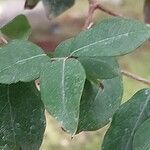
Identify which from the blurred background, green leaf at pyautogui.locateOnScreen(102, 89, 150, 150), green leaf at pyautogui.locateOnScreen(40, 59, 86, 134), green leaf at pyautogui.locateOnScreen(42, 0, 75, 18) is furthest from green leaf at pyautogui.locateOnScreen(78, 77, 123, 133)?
the blurred background

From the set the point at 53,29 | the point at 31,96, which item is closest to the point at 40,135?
the point at 31,96

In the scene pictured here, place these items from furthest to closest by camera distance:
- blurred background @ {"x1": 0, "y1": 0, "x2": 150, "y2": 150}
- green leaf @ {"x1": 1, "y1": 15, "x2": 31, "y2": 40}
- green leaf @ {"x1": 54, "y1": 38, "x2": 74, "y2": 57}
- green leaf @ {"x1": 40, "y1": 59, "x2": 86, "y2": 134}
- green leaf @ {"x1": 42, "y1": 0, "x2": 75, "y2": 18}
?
blurred background @ {"x1": 0, "y1": 0, "x2": 150, "y2": 150} < green leaf @ {"x1": 42, "y1": 0, "x2": 75, "y2": 18} < green leaf @ {"x1": 1, "y1": 15, "x2": 31, "y2": 40} < green leaf @ {"x1": 54, "y1": 38, "x2": 74, "y2": 57} < green leaf @ {"x1": 40, "y1": 59, "x2": 86, "y2": 134}

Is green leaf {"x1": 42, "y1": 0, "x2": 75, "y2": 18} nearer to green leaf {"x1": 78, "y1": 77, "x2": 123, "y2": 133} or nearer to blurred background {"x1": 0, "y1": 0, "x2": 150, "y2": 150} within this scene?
green leaf {"x1": 78, "y1": 77, "x2": 123, "y2": 133}

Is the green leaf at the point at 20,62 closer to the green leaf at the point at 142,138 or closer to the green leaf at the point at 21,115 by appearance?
the green leaf at the point at 21,115

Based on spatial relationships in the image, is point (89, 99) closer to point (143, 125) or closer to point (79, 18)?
point (143, 125)

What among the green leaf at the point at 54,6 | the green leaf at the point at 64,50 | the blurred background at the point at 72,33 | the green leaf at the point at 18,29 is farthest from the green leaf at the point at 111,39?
the blurred background at the point at 72,33
